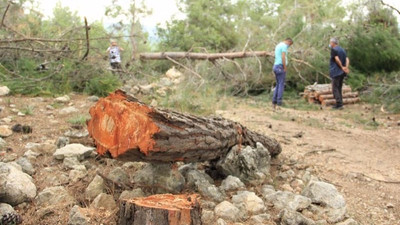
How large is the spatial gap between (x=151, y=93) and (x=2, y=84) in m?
2.93

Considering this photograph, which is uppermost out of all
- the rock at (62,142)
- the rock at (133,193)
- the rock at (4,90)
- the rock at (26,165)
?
the rock at (4,90)

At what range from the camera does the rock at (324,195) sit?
9.79ft

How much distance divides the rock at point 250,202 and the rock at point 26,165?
5.56ft

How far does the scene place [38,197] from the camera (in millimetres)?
2760

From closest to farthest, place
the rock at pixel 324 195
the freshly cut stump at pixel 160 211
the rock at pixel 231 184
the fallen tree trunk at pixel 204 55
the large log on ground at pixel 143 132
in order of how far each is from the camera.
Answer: the freshly cut stump at pixel 160 211 < the large log on ground at pixel 143 132 < the rock at pixel 324 195 < the rock at pixel 231 184 < the fallen tree trunk at pixel 204 55

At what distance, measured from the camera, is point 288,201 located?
116 inches

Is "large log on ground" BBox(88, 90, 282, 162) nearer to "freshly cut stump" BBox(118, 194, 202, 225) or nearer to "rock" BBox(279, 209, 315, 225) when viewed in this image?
"freshly cut stump" BBox(118, 194, 202, 225)

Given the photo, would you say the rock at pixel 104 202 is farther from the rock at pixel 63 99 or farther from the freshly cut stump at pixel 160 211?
the rock at pixel 63 99

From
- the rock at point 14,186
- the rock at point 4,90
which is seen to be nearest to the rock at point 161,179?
the rock at point 14,186

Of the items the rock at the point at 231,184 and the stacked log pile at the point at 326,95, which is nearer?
the rock at the point at 231,184

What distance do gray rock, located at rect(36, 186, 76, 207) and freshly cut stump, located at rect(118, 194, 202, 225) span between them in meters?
0.72

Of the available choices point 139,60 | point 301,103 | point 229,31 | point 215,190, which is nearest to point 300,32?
point 301,103

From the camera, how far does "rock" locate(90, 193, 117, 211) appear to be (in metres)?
2.66

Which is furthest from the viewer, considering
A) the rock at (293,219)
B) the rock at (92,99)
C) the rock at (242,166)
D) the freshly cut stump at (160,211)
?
the rock at (92,99)
